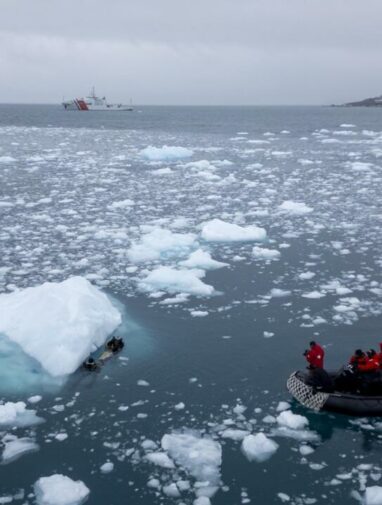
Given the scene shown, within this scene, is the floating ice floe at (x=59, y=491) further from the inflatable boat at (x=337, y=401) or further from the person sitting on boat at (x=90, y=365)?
the inflatable boat at (x=337, y=401)

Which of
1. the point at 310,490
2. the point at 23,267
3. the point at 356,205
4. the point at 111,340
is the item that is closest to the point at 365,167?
the point at 356,205

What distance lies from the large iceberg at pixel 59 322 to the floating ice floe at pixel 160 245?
333 centimetres

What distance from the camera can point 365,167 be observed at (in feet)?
95.3

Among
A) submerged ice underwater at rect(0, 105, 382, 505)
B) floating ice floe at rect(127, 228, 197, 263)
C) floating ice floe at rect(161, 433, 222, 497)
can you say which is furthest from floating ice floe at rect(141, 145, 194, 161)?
floating ice floe at rect(161, 433, 222, 497)

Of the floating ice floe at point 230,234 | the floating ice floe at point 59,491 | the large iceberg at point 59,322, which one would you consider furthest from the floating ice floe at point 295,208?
the floating ice floe at point 59,491

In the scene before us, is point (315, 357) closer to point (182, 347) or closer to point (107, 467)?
point (182, 347)

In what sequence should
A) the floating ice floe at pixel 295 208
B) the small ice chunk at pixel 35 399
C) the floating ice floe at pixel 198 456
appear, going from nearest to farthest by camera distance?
1. the floating ice floe at pixel 198 456
2. the small ice chunk at pixel 35 399
3. the floating ice floe at pixel 295 208

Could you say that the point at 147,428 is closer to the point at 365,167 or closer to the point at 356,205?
the point at 356,205

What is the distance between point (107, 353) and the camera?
345 inches

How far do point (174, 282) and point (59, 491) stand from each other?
6174mm

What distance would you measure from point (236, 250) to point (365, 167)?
17.5m

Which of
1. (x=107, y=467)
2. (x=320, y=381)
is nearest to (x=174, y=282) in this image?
(x=320, y=381)

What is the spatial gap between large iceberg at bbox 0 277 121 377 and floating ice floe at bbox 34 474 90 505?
2382mm

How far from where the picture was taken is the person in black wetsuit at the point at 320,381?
7.44 m
